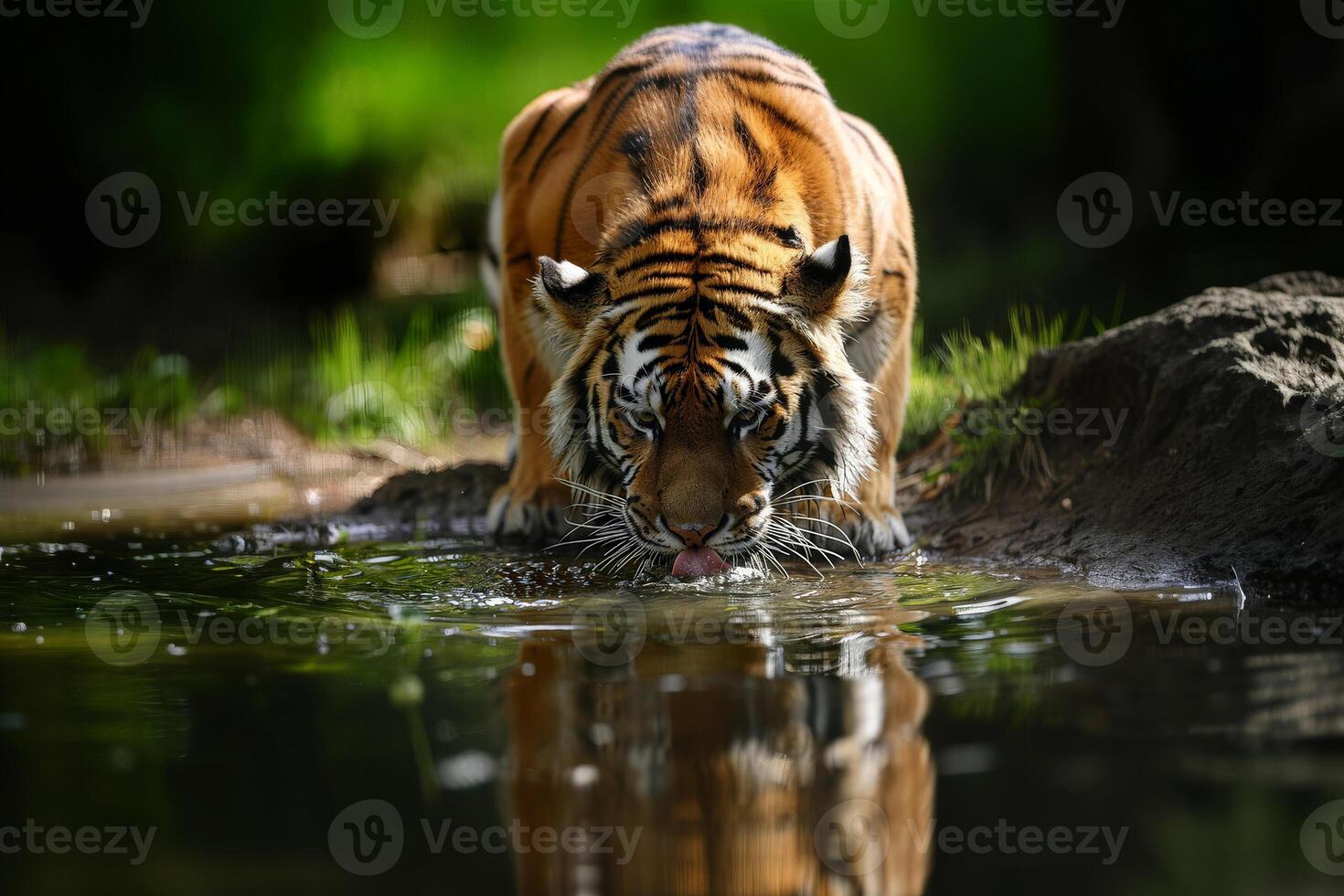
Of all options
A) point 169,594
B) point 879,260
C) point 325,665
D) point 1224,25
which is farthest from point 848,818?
point 1224,25

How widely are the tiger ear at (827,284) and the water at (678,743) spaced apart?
94 cm

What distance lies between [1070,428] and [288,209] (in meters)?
7.16

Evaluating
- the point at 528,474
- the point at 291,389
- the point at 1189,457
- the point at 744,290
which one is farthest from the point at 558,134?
the point at 291,389

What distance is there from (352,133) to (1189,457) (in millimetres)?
7527

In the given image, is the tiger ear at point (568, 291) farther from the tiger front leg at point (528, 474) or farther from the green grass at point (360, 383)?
the green grass at point (360, 383)

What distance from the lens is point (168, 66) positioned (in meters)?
10.2

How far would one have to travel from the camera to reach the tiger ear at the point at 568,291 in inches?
163

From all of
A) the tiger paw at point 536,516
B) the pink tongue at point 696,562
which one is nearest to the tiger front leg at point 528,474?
the tiger paw at point 536,516

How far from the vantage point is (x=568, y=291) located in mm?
4191

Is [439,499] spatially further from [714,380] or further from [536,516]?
[714,380]

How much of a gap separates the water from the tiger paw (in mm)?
1422

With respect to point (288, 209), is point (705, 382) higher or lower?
lower

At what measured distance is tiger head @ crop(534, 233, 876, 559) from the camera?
393cm

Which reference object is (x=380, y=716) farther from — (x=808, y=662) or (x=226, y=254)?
(x=226, y=254)
